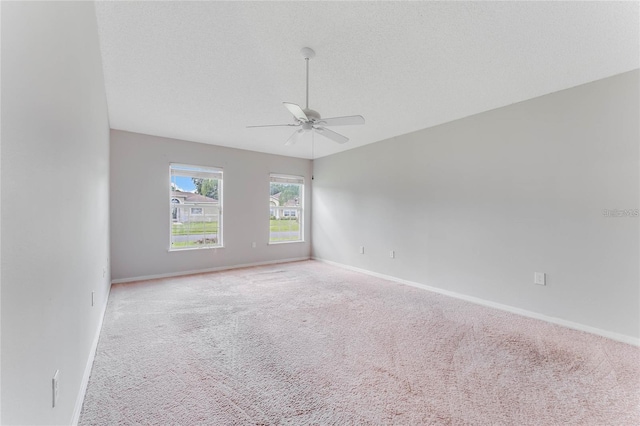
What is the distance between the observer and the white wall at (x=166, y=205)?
14.7 feet

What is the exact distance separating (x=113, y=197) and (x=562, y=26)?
5677 millimetres

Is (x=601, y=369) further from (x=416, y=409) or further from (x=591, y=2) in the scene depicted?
(x=591, y=2)

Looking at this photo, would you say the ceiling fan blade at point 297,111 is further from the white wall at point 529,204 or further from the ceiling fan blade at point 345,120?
the white wall at point 529,204

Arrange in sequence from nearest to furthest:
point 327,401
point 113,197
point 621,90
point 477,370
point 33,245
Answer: point 33,245, point 327,401, point 477,370, point 621,90, point 113,197

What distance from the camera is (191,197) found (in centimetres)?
520

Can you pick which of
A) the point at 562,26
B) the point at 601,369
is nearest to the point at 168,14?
the point at 562,26

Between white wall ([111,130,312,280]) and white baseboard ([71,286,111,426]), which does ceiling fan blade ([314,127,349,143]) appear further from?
white wall ([111,130,312,280])

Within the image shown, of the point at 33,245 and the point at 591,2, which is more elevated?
the point at 591,2

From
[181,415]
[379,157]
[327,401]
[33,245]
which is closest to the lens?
[33,245]

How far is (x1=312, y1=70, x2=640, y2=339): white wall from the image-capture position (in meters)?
2.62

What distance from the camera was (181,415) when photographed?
1.63 m

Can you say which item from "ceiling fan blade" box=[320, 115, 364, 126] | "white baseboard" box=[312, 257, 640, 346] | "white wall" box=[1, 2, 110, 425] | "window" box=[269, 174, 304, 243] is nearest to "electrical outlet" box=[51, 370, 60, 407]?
"white wall" box=[1, 2, 110, 425]

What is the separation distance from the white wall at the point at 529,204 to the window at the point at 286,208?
226cm

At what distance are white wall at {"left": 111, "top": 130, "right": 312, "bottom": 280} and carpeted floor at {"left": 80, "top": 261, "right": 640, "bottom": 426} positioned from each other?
1.29 meters
